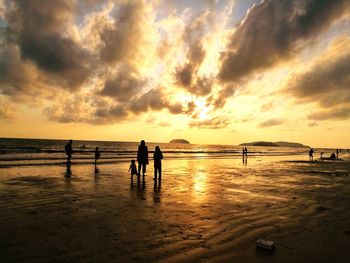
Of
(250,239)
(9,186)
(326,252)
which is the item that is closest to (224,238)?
(250,239)

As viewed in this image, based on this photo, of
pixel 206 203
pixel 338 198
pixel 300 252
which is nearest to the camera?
pixel 300 252

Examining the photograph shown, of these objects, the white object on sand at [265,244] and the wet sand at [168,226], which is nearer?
the wet sand at [168,226]

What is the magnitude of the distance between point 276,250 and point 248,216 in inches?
124

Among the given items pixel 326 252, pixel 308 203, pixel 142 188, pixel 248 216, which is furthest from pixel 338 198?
pixel 142 188

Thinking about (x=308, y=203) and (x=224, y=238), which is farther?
(x=308, y=203)

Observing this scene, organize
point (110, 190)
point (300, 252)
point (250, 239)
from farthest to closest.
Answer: point (110, 190) → point (250, 239) → point (300, 252)

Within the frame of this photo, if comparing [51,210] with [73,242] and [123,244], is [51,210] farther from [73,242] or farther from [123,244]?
[123,244]

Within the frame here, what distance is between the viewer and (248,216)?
30.8 feet

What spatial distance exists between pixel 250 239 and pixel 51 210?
6.91m

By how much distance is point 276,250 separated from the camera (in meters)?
6.23

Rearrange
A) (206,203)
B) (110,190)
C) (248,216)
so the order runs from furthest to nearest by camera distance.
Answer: (110,190) → (206,203) → (248,216)

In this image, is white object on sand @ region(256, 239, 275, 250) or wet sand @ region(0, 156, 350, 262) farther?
white object on sand @ region(256, 239, 275, 250)

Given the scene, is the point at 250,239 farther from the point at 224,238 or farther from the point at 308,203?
the point at 308,203

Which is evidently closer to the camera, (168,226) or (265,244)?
(265,244)
